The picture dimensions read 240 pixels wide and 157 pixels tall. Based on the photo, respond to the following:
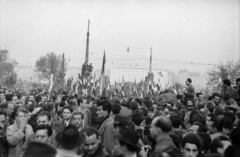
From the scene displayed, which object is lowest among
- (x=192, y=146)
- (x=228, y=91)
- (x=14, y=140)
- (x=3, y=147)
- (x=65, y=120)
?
(x=3, y=147)

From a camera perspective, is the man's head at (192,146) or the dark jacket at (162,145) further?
the man's head at (192,146)

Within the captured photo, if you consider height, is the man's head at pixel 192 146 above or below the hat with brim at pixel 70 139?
below

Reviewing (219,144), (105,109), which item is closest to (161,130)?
(219,144)

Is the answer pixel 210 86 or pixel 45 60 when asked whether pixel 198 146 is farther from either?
pixel 45 60

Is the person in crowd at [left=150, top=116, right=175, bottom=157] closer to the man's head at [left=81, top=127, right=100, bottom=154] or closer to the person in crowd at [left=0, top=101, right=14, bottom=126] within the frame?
the man's head at [left=81, top=127, right=100, bottom=154]

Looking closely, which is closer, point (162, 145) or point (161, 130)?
point (162, 145)

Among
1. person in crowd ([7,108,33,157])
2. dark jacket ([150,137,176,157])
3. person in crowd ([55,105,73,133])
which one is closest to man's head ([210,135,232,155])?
dark jacket ([150,137,176,157])

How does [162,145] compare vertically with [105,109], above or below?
below

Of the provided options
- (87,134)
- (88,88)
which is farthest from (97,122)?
(88,88)

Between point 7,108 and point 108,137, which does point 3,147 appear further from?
point 7,108

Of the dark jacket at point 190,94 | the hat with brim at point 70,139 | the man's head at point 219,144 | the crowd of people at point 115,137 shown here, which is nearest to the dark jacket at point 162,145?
the crowd of people at point 115,137

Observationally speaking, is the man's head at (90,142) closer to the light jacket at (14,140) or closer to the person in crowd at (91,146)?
the person in crowd at (91,146)

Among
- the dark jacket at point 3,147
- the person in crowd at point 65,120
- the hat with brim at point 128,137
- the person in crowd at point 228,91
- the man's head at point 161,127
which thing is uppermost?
the person in crowd at point 228,91

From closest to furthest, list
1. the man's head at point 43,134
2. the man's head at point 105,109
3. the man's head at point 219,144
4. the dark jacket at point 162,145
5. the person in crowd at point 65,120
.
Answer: the dark jacket at point 162,145 < the man's head at point 219,144 < the man's head at point 43,134 < the person in crowd at point 65,120 < the man's head at point 105,109
